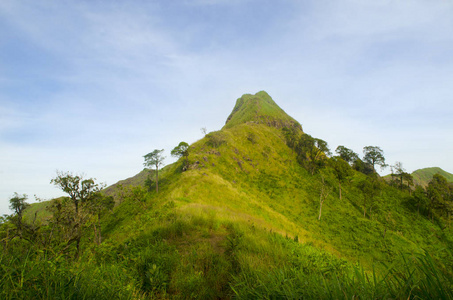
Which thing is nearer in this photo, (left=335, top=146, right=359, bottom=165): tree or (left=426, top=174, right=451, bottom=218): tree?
(left=426, top=174, right=451, bottom=218): tree

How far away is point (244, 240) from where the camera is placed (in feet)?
19.3

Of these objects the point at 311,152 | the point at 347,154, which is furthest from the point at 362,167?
the point at 311,152

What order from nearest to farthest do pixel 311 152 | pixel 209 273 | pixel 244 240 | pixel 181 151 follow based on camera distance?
pixel 209 273
pixel 244 240
pixel 181 151
pixel 311 152

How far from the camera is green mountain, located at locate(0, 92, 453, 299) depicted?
6.08 ft

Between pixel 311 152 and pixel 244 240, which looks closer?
pixel 244 240

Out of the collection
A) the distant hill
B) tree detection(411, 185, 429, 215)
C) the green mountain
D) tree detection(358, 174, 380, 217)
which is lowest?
the distant hill

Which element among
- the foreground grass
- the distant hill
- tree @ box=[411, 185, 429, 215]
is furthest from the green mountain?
the distant hill

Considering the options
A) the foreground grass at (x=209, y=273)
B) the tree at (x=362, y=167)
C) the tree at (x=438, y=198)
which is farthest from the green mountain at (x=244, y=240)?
the tree at (x=362, y=167)

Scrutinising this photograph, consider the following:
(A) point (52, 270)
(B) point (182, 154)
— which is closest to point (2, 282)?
(A) point (52, 270)

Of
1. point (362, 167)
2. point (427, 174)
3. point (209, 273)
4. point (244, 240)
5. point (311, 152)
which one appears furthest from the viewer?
point (427, 174)

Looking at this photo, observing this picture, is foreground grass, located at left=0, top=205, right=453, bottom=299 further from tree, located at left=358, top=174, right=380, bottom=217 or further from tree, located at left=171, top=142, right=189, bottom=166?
tree, located at left=358, top=174, right=380, bottom=217

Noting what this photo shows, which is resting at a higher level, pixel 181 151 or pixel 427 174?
pixel 181 151

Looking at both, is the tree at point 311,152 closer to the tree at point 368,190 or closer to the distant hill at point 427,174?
the tree at point 368,190

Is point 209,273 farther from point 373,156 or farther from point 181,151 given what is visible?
point 373,156
